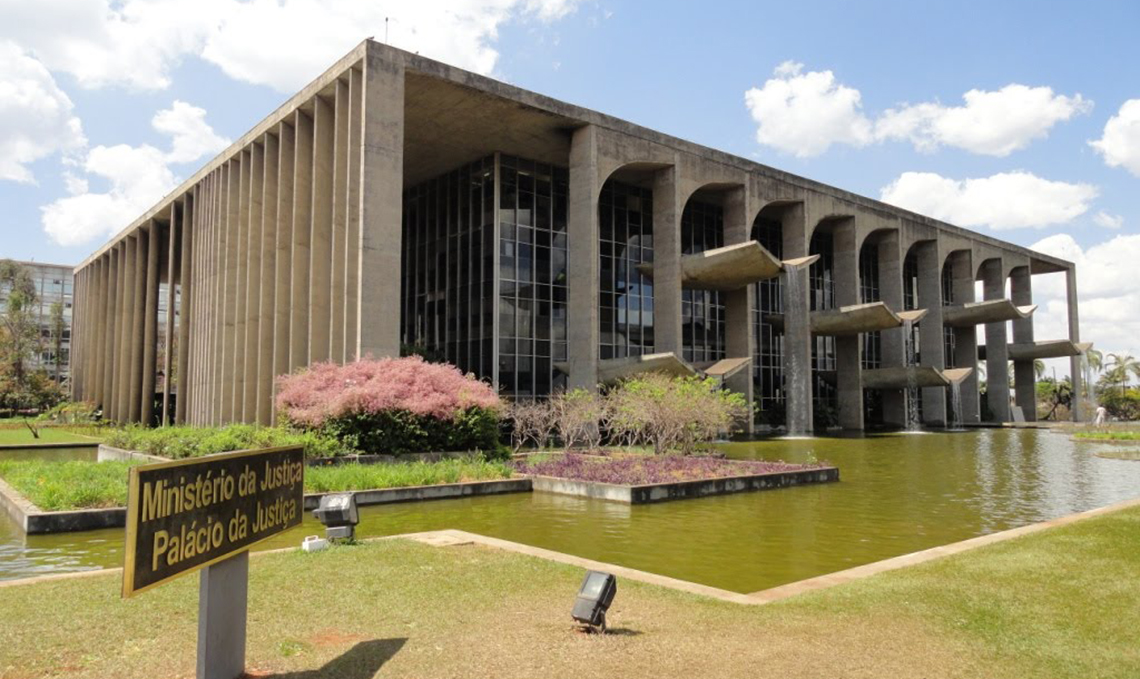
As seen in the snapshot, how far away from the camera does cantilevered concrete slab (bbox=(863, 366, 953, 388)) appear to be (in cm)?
4878

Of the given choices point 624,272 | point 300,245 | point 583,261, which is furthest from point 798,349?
point 300,245

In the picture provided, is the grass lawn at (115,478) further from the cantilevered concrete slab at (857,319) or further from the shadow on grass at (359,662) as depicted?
the cantilevered concrete slab at (857,319)

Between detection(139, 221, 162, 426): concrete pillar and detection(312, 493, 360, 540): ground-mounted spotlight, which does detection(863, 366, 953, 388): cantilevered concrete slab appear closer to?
detection(312, 493, 360, 540): ground-mounted spotlight

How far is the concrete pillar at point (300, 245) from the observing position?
104 ft

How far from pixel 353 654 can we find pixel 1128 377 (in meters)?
110

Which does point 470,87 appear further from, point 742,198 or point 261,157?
point 742,198

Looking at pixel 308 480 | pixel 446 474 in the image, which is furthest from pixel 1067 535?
pixel 308 480

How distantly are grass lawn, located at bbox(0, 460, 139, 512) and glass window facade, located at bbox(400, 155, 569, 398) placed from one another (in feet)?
66.2

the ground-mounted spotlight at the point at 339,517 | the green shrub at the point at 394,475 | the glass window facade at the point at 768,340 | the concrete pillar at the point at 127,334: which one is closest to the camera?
the ground-mounted spotlight at the point at 339,517

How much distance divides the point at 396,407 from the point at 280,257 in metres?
14.4

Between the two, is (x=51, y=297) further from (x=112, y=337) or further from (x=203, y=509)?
(x=203, y=509)

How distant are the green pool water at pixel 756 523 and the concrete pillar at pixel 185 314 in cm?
3294

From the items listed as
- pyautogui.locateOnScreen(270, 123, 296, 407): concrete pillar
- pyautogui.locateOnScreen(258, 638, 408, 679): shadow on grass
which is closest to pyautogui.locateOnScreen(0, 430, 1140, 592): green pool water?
pyautogui.locateOnScreen(258, 638, 408, 679): shadow on grass

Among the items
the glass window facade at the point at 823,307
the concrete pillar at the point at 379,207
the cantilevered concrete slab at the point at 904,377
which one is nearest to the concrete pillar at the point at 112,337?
the concrete pillar at the point at 379,207
